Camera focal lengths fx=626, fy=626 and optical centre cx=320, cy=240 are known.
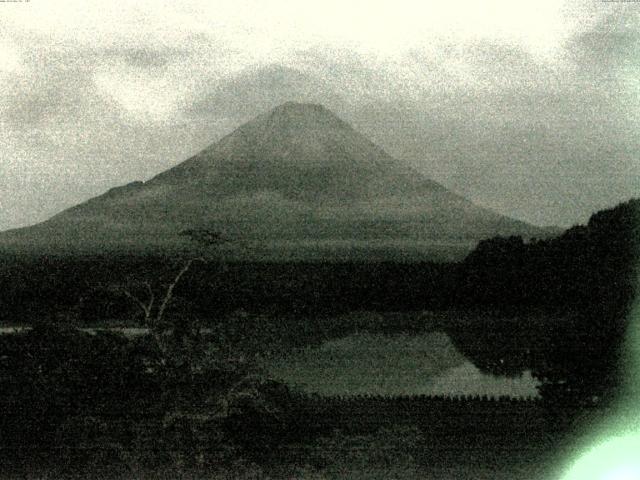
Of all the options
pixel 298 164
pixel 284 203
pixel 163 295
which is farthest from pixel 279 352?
pixel 298 164

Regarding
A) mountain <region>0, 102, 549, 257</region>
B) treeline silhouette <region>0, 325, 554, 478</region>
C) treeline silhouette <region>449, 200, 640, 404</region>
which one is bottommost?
treeline silhouette <region>0, 325, 554, 478</region>

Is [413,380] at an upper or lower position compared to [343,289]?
lower

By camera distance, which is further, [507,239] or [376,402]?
[507,239]

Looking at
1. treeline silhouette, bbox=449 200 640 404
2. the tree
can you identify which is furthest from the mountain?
treeline silhouette, bbox=449 200 640 404

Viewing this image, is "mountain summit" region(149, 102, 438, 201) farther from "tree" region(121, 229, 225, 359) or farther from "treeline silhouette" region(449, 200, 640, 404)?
"treeline silhouette" region(449, 200, 640, 404)

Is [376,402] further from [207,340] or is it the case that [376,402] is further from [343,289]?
[207,340]

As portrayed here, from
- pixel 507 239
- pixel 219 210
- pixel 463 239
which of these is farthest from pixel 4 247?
pixel 507 239
